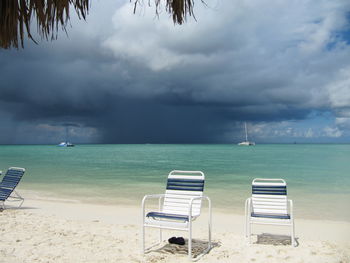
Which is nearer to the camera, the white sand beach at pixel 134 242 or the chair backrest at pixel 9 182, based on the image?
the white sand beach at pixel 134 242

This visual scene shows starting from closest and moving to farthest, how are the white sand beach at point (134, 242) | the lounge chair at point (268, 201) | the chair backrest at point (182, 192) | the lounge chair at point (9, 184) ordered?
the white sand beach at point (134, 242), the chair backrest at point (182, 192), the lounge chair at point (268, 201), the lounge chair at point (9, 184)

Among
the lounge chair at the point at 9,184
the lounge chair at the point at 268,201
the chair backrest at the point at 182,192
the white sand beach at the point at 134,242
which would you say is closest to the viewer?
the white sand beach at the point at 134,242

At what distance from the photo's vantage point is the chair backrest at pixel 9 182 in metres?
7.72

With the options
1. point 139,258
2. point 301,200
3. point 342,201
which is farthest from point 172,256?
point 342,201

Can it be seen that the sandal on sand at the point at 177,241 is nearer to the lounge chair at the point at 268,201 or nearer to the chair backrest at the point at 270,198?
the lounge chair at the point at 268,201

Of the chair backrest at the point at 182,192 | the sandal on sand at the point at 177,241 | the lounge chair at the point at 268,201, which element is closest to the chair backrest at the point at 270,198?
the lounge chair at the point at 268,201

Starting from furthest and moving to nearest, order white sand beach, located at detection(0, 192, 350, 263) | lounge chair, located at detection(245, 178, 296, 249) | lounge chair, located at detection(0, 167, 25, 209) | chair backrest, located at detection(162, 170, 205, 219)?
lounge chair, located at detection(0, 167, 25, 209), lounge chair, located at detection(245, 178, 296, 249), chair backrest, located at detection(162, 170, 205, 219), white sand beach, located at detection(0, 192, 350, 263)

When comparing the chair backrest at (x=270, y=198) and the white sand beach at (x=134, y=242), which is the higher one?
the chair backrest at (x=270, y=198)

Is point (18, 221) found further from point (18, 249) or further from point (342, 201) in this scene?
point (342, 201)

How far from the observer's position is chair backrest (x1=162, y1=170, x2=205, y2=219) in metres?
5.15

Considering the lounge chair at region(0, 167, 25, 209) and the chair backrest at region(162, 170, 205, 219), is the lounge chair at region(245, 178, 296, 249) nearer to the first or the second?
the chair backrest at region(162, 170, 205, 219)

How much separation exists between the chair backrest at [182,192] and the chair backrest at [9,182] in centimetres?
421

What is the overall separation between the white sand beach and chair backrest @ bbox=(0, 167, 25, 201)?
420 mm

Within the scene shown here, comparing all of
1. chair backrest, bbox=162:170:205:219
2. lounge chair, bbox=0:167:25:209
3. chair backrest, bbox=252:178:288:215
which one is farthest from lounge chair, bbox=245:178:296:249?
lounge chair, bbox=0:167:25:209
